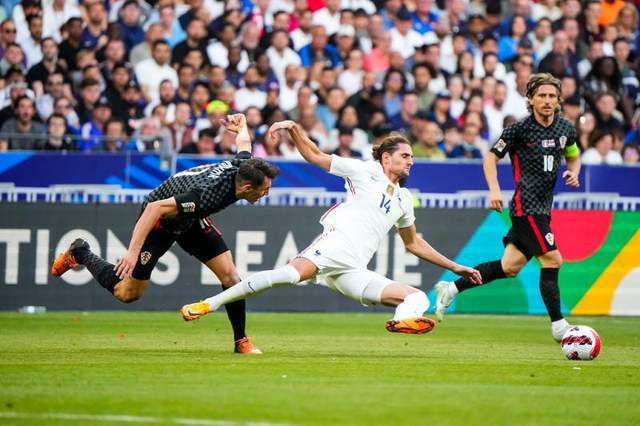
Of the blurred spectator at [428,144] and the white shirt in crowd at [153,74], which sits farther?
the white shirt in crowd at [153,74]

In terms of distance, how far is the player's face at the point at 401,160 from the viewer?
1160cm

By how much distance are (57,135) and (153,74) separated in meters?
2.82

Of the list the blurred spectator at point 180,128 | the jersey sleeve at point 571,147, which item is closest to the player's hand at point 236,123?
the jersey sleeve at point 571,147

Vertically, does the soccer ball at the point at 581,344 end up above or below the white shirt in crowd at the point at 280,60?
below

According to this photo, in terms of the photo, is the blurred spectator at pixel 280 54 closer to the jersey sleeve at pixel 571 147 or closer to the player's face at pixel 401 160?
the jersey sleeve at pixel 571 147

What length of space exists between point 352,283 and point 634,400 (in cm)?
343

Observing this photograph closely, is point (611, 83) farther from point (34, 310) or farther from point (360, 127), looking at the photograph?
point (34, 310)

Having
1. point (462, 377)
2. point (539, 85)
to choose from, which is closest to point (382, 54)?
point (539, 85)

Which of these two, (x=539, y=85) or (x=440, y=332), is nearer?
(x=539, y=85)

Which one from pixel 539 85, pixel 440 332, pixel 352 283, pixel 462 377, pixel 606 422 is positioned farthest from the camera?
pixel 440 332

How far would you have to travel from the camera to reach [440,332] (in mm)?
15164

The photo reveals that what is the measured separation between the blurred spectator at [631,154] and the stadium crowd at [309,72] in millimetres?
37

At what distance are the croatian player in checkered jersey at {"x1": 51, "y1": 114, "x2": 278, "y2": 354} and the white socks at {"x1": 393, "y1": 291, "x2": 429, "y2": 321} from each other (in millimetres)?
1557

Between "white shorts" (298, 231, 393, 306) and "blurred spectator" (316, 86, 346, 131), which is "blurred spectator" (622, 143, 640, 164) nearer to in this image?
"blurred spectator" (316, 86, 346, 131)
